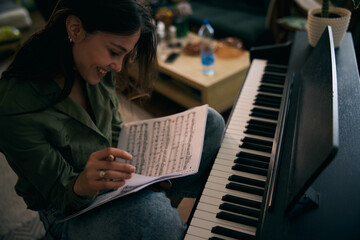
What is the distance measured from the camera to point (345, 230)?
0.63m

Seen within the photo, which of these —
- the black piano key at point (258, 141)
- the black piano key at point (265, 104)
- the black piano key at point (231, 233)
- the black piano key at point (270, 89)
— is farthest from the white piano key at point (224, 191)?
the black piano key at point (270, 89)

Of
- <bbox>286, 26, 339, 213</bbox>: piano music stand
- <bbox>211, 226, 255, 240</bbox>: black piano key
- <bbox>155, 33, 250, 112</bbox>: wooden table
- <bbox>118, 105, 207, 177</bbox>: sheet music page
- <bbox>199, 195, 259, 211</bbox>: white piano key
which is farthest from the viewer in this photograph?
<bbox>155, 33, 250, 112</bbox>: wooden table

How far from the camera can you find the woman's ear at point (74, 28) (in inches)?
34.2

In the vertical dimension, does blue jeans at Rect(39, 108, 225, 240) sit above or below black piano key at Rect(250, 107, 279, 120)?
below

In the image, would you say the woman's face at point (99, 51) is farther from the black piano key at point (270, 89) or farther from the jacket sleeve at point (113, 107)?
the black piano key at point (270, 89)

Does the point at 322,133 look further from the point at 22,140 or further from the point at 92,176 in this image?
the point at 22,140

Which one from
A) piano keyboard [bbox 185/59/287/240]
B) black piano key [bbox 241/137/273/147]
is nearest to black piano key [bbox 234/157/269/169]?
piano keyboard [bbox 185/59/287/240]

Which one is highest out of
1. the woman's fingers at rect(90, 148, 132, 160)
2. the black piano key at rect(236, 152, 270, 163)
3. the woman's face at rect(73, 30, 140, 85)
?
the woman's face at rect(73, 30, 140, 85)

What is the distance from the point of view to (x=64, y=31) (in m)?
0.92

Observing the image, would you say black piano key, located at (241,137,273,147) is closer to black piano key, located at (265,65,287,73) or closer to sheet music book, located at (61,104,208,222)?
sheet music book, located at (61,104,208,222)

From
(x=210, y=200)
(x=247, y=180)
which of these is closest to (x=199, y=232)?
(x=210, y=200)

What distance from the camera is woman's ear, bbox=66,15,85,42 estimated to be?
2.85 ft

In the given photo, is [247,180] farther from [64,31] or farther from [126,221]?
[64,31]

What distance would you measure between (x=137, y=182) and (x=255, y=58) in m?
1.04
